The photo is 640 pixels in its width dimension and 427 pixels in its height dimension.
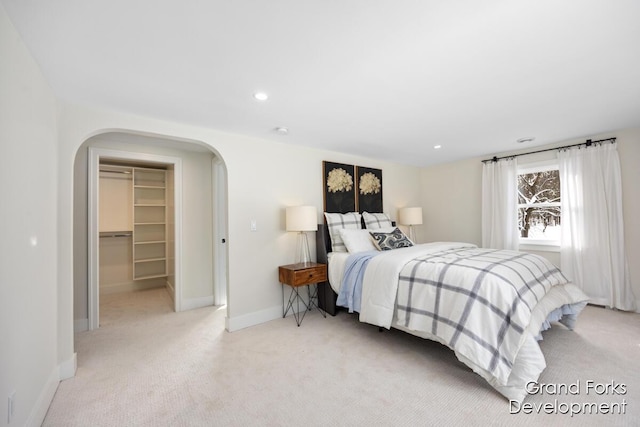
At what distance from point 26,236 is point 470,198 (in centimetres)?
544

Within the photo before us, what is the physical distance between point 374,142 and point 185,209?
109 inches

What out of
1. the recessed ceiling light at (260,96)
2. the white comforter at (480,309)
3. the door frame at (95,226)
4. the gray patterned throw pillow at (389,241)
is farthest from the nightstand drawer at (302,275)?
the recessed ceiling light at (260,96)

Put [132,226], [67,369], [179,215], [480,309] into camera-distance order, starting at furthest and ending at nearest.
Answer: [132,226], [179,215], [67,369], [480,309]

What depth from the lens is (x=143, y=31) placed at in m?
1.47

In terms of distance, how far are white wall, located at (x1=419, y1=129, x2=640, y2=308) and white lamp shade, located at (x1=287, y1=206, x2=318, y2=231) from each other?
3114 millimetres

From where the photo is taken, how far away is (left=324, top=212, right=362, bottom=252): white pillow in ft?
12.0

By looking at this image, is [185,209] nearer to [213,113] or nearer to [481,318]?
[213,113]

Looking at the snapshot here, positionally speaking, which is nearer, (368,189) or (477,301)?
(477,301)

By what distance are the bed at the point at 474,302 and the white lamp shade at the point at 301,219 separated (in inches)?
23.2

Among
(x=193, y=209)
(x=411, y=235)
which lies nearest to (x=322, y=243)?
(x=193, y=209)

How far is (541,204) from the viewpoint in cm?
420

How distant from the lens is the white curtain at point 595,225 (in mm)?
3406

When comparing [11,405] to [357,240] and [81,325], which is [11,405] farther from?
[357,240]

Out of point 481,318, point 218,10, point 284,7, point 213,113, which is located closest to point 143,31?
point 218,10
